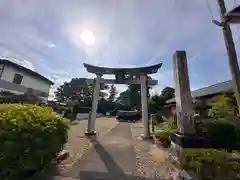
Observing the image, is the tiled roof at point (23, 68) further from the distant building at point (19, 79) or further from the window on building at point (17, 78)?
the window on building at point (17, 78)

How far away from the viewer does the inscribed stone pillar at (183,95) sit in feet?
18.3

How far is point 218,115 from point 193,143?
2.71 meters

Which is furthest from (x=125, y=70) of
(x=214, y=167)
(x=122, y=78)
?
(x=214, y=167)

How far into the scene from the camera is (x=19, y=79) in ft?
82.0

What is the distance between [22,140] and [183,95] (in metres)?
4.42

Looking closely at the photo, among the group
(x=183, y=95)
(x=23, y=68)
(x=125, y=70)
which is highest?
(x=23, y=68)

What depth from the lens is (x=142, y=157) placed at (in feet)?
23.5

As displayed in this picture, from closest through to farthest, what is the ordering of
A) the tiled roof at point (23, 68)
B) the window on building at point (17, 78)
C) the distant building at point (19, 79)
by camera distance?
the tiled roof at point (23, 68)
the distant building at point (19, 79)
the window on building at point (17, 78)

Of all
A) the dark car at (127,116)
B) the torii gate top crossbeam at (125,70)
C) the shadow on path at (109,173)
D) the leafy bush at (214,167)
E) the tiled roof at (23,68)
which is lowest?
the shadow on path at (109,173)

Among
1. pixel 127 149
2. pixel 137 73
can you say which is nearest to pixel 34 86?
pixel 137 73

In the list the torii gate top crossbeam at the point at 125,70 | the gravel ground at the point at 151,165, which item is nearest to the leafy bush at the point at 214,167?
the gravel ground at the point at 151,165

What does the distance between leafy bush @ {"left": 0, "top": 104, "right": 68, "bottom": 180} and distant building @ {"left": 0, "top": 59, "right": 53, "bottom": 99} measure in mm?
20540

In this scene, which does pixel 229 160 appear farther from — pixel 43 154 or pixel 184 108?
pixel 43 154

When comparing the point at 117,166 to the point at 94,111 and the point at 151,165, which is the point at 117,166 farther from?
the point at 94,111
